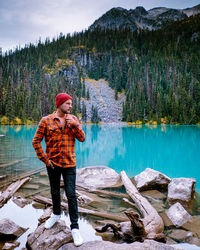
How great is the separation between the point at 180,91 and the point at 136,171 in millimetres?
86405

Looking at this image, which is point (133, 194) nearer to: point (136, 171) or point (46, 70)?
point (136, 171)

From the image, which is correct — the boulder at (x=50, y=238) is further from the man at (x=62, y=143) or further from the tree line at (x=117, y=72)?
the tree line at (x=117, y=72)

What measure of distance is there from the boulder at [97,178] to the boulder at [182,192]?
262 cm

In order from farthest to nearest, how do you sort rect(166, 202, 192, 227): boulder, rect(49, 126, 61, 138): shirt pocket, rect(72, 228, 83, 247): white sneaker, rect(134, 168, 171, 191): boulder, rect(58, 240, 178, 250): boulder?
rect(134, 168, 171, 191): boulder < rect(166, 202, 192, 227): boulder < rect(49, 126, 61, 138): shirt pocket < rect(72, 228, 83, 247): white sneaker < rect(58, 240, 178, 250): boulder

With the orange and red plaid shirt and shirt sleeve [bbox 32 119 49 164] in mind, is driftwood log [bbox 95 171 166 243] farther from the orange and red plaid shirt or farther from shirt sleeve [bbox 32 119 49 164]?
shirt sleeve [bbox 32 119 49 164]

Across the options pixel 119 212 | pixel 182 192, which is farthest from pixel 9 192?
pixel 182 192

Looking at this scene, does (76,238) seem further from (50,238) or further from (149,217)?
(149,217)

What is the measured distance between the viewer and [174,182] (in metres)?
6.94

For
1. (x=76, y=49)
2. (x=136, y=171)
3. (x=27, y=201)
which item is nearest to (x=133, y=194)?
(x=27, y=201)

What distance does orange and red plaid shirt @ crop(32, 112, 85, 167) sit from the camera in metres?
3.34

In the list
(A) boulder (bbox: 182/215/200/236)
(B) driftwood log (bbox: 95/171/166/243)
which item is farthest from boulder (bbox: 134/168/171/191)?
(B) driftwood log (bbox: 95/171/166/243)

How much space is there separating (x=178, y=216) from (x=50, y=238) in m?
3.60

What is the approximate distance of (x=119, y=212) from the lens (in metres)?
5.81

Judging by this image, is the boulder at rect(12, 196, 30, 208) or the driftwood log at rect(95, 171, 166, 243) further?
the boulder at rect(12, 196, 30, 208)
